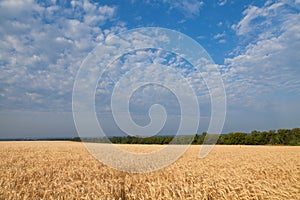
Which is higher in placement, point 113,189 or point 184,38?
point 184,38

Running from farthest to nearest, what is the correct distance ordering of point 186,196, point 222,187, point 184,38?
point 184,38, point 222,187, point 186,196

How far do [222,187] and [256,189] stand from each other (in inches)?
35.7

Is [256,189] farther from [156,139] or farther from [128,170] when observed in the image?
[156,139]

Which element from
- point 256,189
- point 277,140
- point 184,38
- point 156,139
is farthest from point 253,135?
point 256,189

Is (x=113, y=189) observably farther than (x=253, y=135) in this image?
No

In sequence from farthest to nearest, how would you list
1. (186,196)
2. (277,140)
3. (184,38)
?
1. (277,140)
2. (184,38)
3. (186,196)

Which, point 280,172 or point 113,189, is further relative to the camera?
point 280,172

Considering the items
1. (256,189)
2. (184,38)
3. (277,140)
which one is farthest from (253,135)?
(256,189)

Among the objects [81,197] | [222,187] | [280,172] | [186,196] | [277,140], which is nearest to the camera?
[81,197]

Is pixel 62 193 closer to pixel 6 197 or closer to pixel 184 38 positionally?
pixel 6 197

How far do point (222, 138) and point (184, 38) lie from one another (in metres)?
81.6

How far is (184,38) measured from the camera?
1638 centimetres

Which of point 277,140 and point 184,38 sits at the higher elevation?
point 184,38

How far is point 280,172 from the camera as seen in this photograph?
1146cm
